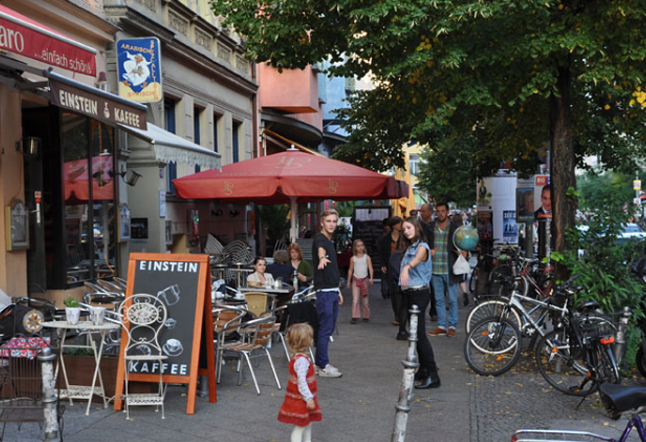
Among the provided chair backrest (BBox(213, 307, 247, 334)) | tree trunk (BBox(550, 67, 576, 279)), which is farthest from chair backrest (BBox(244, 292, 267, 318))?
tree trunk (BBox(550, 67, 576, 279))

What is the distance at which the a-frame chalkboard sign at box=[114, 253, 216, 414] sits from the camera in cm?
758

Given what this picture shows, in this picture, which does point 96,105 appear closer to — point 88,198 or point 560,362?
point 88,198

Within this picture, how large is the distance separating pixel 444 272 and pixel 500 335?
2826 mm

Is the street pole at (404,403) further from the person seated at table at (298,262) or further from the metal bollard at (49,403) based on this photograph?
the person seated at table at (298,262)

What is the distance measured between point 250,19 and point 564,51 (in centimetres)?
467

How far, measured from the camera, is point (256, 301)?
10.7 metres

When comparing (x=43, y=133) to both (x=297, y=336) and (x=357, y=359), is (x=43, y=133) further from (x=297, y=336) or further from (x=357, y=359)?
(x=297, y=336)

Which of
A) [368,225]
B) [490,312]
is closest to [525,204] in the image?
[368,225]

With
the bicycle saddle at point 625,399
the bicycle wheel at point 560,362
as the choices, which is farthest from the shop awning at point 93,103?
the bicycle saddle at point 625,399

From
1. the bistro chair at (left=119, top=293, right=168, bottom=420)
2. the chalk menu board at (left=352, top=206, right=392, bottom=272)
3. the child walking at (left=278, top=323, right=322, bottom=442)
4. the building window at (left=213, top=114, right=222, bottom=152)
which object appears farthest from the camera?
the chalk menu board at (left=352, top=206, right=392, bottom=272)

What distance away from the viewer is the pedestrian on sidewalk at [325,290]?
9.17 m

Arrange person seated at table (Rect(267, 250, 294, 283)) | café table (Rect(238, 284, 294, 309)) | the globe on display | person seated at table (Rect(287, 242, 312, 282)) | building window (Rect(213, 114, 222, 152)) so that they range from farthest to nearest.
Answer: building window (Rect(213, 114, 222, 152))
person seated at table (Rect(287, 242, 312, 282))
the globe on display
person seated at table (Rect(267, 250, 294, 283))
café table (Rect(238, 284, 294, 309))

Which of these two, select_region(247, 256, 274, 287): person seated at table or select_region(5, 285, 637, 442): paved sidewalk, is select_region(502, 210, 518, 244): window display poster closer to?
select_region(247, 256, 274, 287): person seated at table

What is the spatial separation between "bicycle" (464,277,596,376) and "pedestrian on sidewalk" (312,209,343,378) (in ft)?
5.16
